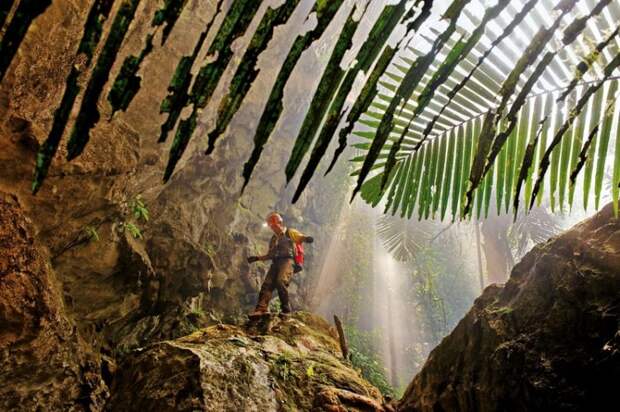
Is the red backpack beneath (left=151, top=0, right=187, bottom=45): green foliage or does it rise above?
beneath

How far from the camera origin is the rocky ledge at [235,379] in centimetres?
238

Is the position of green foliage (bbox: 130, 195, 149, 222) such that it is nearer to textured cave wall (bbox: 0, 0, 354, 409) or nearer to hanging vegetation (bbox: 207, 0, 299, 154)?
textured cave wall (bbox: 0, 0, 354, 409)

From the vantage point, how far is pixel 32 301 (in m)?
2.72

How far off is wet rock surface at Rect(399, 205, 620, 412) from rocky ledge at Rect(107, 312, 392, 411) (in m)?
0.79

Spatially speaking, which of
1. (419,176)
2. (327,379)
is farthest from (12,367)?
(419,176)

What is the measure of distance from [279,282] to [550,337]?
366 cm

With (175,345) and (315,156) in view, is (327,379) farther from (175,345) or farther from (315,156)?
(315,156)

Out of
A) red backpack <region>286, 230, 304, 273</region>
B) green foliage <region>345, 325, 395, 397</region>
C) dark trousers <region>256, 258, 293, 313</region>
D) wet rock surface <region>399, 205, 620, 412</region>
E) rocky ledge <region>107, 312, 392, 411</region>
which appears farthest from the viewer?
green foliage <region>345, 325, 395, 397</region>

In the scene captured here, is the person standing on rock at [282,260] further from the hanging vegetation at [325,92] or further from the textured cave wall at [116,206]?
the hanging vegetation at [325,92]

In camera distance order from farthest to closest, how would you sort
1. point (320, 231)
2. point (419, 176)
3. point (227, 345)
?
point (320, 231) → point (227, 345) → point (419, 176)

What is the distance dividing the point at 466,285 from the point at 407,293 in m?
3.81

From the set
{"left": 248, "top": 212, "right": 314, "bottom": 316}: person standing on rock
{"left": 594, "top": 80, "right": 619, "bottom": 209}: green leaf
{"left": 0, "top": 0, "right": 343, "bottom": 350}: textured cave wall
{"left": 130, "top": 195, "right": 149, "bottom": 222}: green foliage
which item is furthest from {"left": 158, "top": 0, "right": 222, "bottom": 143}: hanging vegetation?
{"left": 130, "top": 195, "right": 149, "bottom": 222}: green foliage

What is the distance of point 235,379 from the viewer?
8.48 feet

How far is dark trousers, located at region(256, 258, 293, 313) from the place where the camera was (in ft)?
16.3
